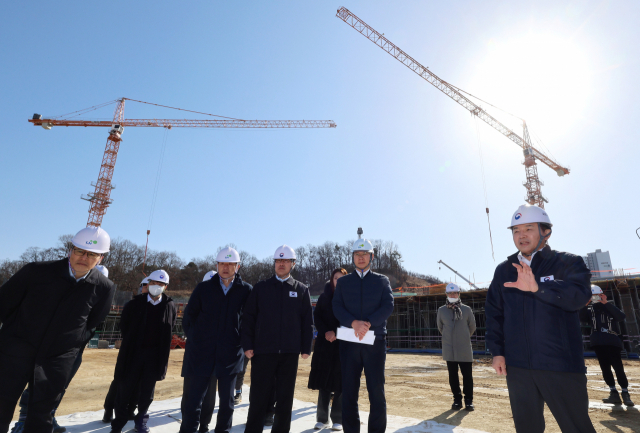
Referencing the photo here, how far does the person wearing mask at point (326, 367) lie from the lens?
420cm

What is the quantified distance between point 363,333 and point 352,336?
13cm

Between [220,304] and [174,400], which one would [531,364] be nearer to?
[220,304]

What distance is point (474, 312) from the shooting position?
24.5 m

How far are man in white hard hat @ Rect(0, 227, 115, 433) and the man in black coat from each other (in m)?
0.96

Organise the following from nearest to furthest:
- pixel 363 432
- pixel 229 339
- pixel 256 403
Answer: pixel 256 403 → pixel 229 339 → pixel 363 432

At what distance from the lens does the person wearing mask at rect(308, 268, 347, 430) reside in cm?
420

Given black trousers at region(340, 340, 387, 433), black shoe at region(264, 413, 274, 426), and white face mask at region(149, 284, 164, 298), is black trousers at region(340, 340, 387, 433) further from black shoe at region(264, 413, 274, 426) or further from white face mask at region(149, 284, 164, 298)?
white face mask at region(149, 284, 164, 298)

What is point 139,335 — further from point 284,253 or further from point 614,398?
point 614,398

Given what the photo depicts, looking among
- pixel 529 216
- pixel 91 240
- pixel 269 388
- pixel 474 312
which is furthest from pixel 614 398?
pixel 474 312

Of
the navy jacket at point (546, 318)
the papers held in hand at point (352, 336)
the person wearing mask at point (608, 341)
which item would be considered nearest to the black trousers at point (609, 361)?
the person wearing mask at point (608, 341)

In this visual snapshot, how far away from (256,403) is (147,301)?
203cm

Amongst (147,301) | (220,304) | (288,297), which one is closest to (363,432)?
(288,297)

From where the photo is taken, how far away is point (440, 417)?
4.57m

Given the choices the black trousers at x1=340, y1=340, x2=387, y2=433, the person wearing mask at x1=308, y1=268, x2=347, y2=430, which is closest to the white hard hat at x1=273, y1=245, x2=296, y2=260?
the person wearing mask at x1=308, y1=268, x2=347, y2=430
